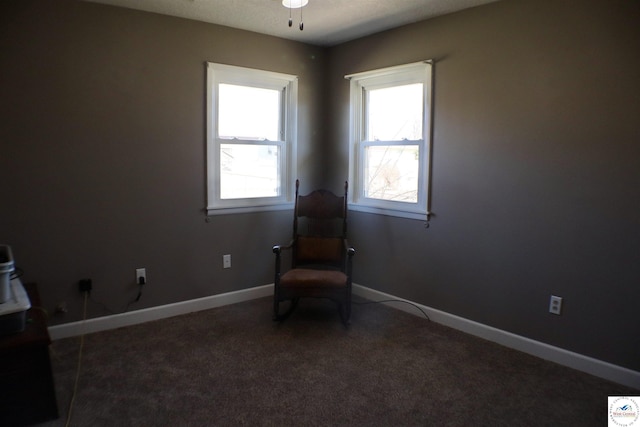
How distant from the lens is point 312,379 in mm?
2533

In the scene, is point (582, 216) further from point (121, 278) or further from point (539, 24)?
point (121, 278)

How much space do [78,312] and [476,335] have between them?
9.40 feet

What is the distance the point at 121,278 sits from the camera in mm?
3236

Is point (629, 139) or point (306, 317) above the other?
point (629, 139)

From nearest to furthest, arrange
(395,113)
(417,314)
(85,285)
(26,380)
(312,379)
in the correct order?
1. (26,380)
2. (312,379)
3. (85,285)
4. (417,314)
5. (395,113)

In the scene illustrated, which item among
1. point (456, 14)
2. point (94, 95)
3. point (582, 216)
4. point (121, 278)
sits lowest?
point (121, 278)

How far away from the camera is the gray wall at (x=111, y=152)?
2.81m

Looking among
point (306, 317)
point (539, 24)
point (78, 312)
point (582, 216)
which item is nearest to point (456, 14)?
point (539, 24)

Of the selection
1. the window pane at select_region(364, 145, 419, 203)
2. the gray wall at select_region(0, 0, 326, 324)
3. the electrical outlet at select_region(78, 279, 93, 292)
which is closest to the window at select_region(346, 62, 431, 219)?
the window pane at select_region(364, 145, 419, 203)

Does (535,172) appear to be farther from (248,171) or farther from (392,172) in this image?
(248,171)

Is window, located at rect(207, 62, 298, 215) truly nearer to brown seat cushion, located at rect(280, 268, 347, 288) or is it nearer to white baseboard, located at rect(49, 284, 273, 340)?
white baseboard, located at rect(49, 284, 273, 340)

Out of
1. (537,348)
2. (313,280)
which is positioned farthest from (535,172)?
(313,280)

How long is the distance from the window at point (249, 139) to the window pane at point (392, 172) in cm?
73

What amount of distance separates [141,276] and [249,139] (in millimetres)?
1453
